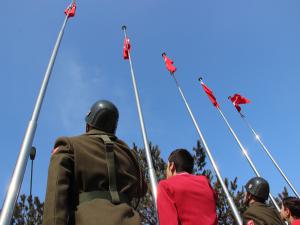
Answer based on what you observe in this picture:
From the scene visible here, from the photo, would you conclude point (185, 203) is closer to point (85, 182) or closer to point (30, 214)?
point (85, 182)

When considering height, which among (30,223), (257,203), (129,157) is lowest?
(129,157)

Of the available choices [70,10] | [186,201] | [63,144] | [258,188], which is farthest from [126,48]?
[63,144]

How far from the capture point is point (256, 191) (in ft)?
16.3

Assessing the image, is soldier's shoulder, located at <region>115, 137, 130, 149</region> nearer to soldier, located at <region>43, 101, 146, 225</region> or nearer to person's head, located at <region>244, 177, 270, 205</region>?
soldier, located at <region>43, 101, 146, 225</region>

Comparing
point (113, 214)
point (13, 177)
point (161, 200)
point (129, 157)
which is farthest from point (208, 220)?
point (13, 177)

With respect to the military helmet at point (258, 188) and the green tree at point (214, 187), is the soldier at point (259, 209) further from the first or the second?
the green tree at point (214, 187)

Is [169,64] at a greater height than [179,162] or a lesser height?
greater

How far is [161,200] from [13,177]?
128 cm

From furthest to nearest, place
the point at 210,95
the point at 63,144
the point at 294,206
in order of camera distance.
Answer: the point at 210,95
the point at 294,206
the point at 63,144

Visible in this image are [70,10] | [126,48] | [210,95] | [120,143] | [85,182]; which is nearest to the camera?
[85,182]

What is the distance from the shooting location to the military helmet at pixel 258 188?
4.96 m

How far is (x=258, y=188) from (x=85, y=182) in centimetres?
352

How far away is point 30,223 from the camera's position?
53.4 feet

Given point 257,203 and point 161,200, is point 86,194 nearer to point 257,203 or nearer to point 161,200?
point 161,200
